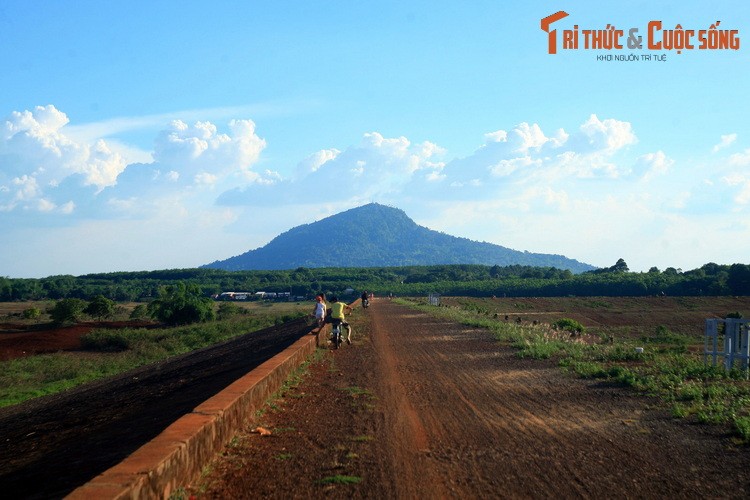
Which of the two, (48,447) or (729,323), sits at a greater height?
(729,323)

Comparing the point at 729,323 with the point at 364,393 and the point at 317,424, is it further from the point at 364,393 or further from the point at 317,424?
the point at 317,424

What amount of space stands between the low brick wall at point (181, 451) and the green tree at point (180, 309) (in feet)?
134

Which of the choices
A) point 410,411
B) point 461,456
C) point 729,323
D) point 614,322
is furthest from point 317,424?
point 614,322

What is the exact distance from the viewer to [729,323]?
12.4m

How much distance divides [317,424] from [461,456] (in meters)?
2.07

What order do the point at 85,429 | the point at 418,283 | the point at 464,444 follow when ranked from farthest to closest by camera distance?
the point at 418,283 → the point at 85,429 → the point at 464,444

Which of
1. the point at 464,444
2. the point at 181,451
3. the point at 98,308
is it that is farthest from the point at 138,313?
the point at 181,451

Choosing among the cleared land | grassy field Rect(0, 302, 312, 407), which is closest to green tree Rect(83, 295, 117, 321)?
grassy field Rect(0, 302, 312, 407)

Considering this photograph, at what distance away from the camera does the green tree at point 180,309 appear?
47438 millimetres

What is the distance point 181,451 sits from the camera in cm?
497

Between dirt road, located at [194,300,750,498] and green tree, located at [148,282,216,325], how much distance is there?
38357 mm

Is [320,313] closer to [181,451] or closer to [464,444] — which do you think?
[464,444]

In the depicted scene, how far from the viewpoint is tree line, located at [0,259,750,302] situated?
277 feet

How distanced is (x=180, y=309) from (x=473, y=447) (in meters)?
43.7
